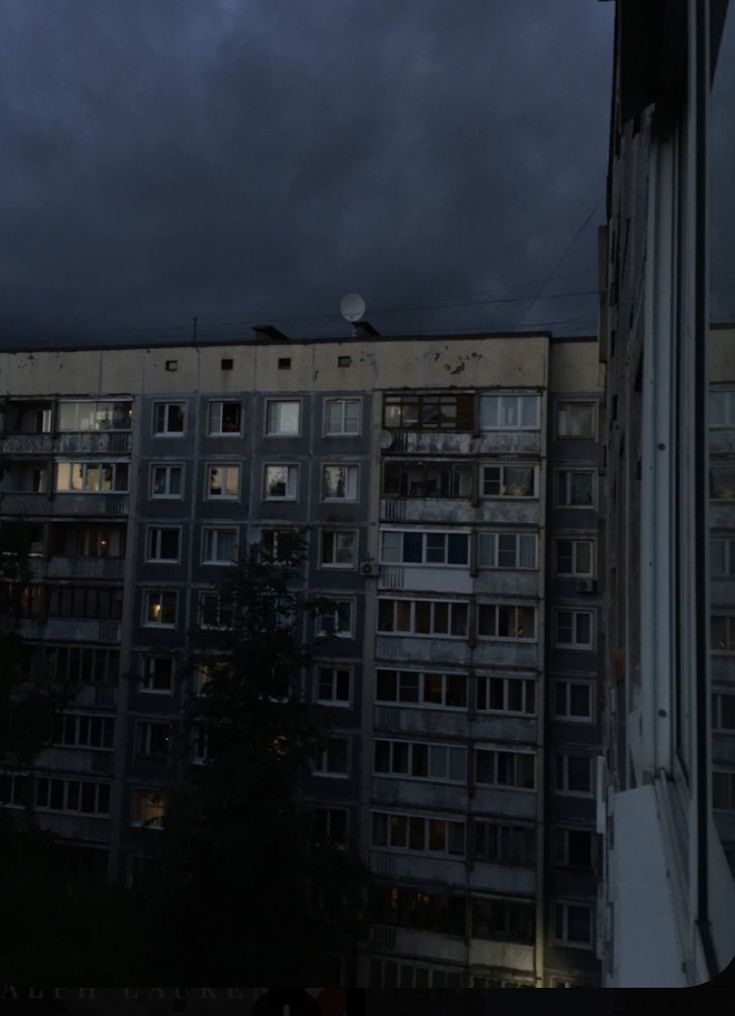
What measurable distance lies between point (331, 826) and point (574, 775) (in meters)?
2.08

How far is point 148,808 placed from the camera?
97.6 inches

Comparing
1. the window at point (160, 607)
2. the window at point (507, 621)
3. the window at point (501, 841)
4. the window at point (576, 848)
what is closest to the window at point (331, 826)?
the window at point (160, 607)

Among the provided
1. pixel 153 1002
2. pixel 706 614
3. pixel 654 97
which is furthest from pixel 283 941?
pixel 654 97

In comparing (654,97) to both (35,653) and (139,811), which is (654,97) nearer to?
(35,653)

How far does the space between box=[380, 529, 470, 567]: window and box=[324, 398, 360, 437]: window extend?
1.94 feet

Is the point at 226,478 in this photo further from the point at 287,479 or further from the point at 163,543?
the point at 163,543

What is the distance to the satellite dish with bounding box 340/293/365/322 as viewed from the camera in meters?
2.69

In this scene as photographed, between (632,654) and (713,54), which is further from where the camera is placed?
(632,654)

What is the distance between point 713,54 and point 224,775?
7.98 feet

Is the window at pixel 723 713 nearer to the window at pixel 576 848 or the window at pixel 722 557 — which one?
the window at pixel 722 557

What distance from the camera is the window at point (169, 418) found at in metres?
2.58

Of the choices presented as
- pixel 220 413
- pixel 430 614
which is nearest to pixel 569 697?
pixel 430 614

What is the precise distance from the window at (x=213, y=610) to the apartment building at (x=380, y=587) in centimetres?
1

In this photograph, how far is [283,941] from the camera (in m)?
2.40
